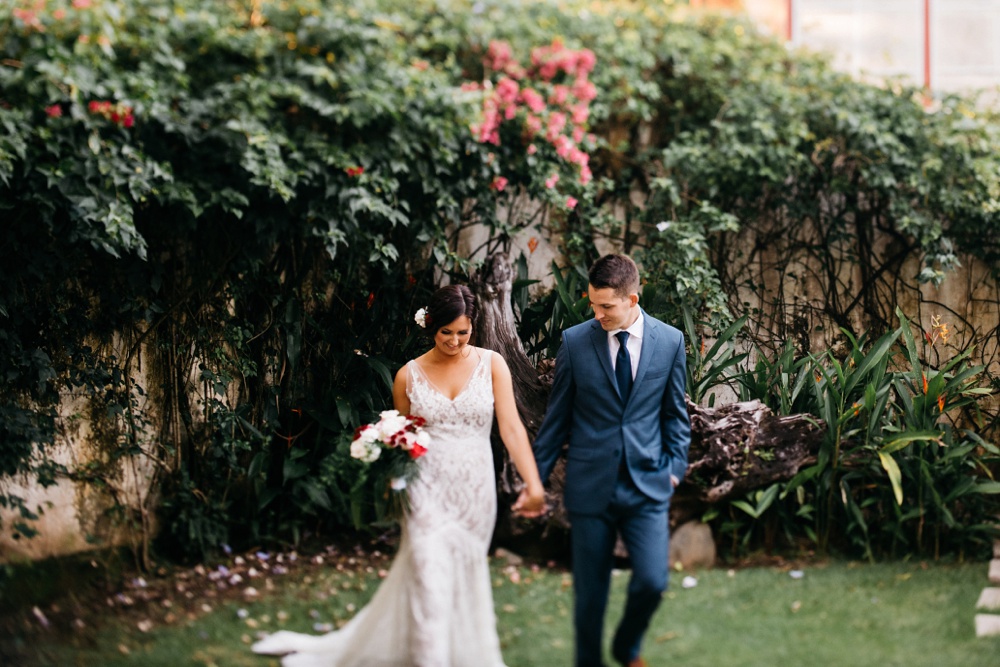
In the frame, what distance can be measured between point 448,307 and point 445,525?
940 mm

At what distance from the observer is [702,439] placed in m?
4.86

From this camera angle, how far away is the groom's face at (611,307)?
3596mm

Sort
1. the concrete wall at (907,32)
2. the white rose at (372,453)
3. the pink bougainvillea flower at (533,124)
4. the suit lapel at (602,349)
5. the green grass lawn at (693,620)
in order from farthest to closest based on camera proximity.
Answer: the concrete wall at (907,32), the pink bougainvillea flower at (533,124), the white rose at (372,453), the green grass lawn at (693,620), the suit lapel at (602,349)

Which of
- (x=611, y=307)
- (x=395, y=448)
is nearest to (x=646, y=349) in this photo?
(x=611, y=307)

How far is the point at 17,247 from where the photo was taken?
464cm

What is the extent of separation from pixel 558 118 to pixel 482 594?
3.39m

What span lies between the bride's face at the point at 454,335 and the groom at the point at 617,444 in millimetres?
462

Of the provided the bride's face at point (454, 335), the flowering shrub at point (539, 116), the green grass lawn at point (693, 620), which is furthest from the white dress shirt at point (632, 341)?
the flowering shrub at point (539, 116)

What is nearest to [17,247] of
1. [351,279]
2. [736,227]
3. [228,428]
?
[228,428]

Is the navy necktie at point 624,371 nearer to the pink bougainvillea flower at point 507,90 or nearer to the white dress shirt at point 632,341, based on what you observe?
the white dress shirt at point 632,341

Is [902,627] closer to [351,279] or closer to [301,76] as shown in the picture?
[351,279]

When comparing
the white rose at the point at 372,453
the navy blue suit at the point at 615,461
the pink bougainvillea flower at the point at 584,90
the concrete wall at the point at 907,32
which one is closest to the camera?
the navy blue suit at the point at 615,461

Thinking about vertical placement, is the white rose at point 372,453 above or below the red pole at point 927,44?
below

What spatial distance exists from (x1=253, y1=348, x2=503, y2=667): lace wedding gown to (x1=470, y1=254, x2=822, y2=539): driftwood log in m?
1.02
